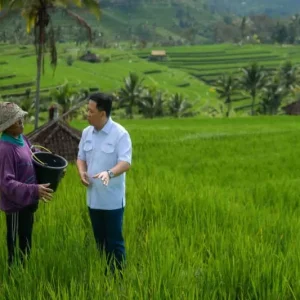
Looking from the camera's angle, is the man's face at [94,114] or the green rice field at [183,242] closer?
the green rice field at [183,242]

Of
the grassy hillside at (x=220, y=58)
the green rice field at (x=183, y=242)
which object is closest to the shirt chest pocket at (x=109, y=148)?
the green rice field at (x=183, y=242)

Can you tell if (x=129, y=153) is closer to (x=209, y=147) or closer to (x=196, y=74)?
(x=209, y=147)

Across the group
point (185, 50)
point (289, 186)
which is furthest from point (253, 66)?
point (185, 50)

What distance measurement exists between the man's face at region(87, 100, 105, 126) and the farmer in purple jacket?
0.50 m

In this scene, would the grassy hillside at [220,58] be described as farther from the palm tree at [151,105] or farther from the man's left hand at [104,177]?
the man's left hand at [104,177]

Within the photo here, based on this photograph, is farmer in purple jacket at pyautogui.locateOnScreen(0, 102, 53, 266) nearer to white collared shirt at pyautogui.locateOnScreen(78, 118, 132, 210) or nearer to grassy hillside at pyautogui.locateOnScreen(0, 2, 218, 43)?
white collared shirt at pyautogui.locateOnScreen(78, 118, 132, 210)

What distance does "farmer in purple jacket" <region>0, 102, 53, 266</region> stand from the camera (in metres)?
3.87

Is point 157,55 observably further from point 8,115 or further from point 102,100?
point 8,115

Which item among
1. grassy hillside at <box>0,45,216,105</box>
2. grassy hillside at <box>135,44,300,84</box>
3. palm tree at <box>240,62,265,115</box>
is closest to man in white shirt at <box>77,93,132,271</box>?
palm tree at <box>240,62,265,115</box>

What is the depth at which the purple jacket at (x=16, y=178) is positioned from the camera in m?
3.86

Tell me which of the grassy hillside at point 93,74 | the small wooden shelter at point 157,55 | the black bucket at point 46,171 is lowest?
the grassy hillside at point 93,74

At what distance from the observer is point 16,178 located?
397 centimetres

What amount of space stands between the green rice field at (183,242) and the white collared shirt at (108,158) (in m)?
0.41

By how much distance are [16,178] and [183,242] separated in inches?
54.8
